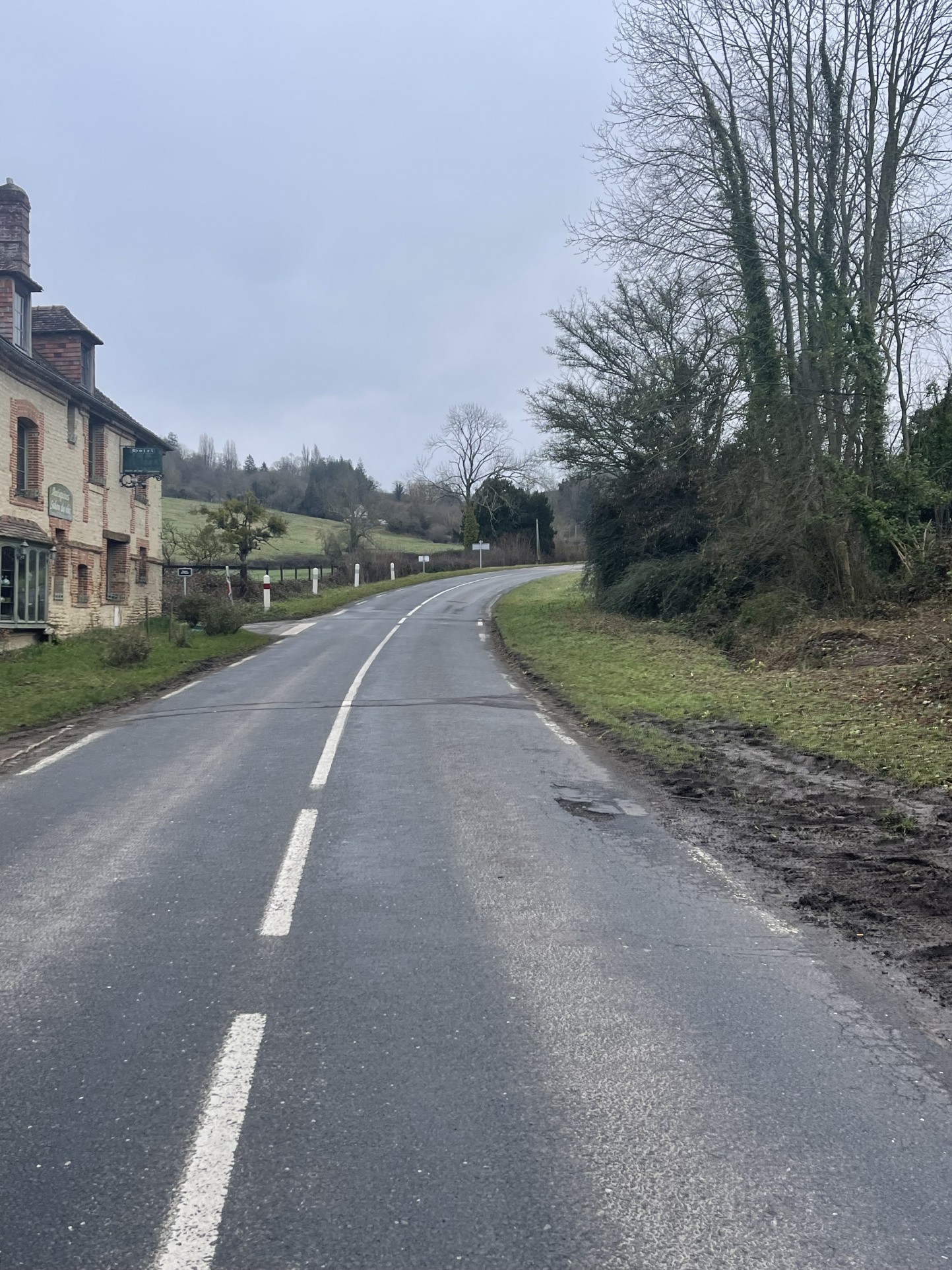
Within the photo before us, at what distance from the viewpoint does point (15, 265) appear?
24344 millimetres

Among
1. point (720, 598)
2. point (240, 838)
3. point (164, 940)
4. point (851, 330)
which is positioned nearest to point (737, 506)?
point (720, 598)

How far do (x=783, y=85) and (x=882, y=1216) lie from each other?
24.0 meters

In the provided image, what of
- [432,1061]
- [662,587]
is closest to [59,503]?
[662,587]

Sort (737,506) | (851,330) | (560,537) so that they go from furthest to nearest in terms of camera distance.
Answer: (560,537), (737,506), (851,330)

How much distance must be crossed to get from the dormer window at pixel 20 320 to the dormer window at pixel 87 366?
3.86 metres

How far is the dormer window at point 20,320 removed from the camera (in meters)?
23.4

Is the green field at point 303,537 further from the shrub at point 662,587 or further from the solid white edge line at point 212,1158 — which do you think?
the solid white edge line at point 212,1158

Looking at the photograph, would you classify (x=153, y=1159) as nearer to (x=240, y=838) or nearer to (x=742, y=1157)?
(x=742, y=1157)

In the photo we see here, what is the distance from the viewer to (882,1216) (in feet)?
10.0

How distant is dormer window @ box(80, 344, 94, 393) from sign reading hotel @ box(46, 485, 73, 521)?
4417 millimetres

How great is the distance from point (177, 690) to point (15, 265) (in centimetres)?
1355

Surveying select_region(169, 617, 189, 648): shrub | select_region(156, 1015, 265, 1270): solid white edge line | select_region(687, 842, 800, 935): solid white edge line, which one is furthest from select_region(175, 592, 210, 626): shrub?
select_region(156, 1015, 265, 1270): solid white edge line

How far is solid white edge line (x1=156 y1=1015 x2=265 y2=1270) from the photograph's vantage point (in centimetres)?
288

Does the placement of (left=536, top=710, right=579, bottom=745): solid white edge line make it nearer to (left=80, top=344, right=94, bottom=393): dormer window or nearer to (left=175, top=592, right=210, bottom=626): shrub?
(left=175, top=592, right=210, bottom=626): shrub
